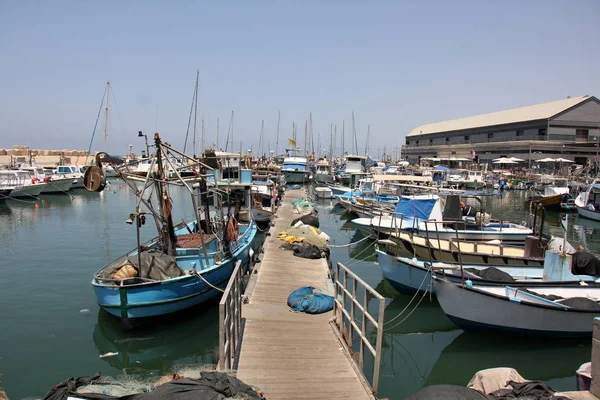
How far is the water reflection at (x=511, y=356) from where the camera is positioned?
10.4m

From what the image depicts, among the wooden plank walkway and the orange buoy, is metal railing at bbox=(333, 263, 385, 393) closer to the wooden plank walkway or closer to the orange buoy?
the wooden plank walkway

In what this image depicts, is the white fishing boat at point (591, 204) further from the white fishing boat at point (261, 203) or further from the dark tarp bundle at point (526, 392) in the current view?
the dark tarp bundle at point (526, 392)

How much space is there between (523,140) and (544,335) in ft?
223

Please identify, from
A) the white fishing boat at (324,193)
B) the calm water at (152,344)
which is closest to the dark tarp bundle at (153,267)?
the calm water at (152,344)

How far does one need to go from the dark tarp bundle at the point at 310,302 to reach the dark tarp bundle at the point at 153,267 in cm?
361

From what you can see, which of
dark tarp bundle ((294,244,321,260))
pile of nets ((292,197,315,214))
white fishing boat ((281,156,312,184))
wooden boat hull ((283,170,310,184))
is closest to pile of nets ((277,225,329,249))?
dark tarp bundle ((294,244,321,260))

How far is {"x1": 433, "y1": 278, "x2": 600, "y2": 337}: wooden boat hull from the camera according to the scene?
1108cm

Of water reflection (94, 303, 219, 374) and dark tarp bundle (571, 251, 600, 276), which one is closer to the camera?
water reflection (94, 303, 219, 374)

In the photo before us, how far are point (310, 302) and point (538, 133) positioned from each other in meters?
71.5

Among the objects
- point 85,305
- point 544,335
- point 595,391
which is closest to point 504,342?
point 544,335

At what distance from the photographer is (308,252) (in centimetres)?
1638

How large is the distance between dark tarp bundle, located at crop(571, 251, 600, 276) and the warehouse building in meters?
58.0

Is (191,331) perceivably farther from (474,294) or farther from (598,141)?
(598,141)

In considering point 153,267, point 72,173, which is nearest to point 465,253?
point 153,267
